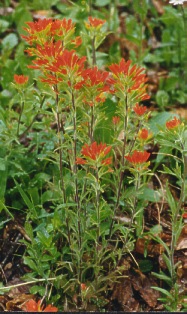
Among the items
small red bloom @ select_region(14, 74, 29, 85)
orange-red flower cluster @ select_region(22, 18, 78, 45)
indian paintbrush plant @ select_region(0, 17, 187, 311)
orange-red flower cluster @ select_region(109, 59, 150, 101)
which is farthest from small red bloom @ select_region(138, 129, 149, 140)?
small red bloom @ select_region(14, 74, 29, 85)

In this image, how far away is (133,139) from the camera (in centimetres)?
226

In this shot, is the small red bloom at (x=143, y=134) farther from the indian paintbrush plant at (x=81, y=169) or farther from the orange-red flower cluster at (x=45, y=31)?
the orange-red flower cluster at (x=45, y=31)

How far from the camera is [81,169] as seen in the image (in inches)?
91.4

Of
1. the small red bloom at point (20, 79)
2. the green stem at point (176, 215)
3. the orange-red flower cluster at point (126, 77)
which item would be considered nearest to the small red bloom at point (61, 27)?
the orange-red flower cluster at point (126, 77)

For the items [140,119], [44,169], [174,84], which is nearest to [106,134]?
[44,169]

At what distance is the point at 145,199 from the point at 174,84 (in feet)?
3.71

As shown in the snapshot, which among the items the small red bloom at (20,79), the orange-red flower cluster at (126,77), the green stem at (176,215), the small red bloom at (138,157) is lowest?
the green stem at (176,215)

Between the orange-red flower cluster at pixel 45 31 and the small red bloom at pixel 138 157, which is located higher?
the orange-red flower cluster at pixel 45 31

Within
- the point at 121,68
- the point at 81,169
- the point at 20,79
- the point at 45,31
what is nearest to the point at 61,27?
the point at 45,31

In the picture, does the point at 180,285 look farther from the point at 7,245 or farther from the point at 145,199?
the point at 7,245

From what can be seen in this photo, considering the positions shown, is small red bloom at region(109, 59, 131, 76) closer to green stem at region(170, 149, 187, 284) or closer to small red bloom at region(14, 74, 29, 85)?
green stem at region(170, 149, 187, 284)

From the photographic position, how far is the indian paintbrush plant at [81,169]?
6.40ft

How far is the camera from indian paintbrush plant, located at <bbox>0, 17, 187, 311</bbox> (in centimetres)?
195

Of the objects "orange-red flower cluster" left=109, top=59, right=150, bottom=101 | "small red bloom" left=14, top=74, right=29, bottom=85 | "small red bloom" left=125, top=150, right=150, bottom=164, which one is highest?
"orange-red flower cluster" left=109, top=59, right=150, bottom=101
